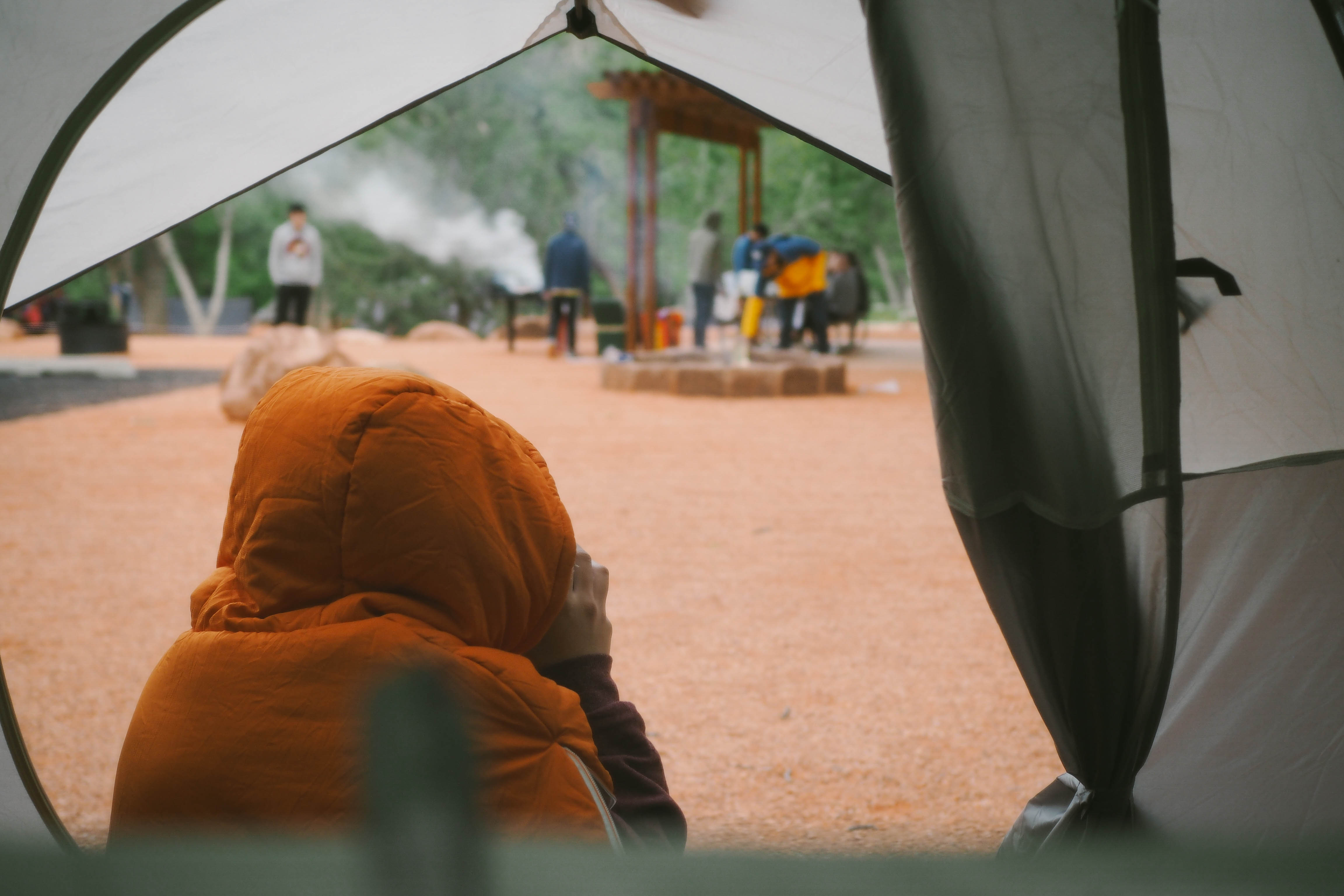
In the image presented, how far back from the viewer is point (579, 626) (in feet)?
4.42

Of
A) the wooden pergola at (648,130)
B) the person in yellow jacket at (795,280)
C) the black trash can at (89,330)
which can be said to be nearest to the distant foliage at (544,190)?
the black trash can at (89,330)

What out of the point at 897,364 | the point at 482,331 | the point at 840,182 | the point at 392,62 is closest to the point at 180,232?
the point at 482,331

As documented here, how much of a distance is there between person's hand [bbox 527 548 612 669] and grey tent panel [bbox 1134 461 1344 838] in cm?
88

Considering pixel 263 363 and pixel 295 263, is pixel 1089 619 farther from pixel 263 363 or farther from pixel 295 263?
pixel 295 263

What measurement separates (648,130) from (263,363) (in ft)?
24.1

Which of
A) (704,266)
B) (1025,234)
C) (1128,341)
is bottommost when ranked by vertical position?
(1128,341)

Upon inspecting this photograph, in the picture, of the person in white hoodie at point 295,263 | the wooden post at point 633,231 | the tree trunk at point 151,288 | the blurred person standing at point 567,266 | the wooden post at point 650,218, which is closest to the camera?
the person in white hoodie at point 295,263

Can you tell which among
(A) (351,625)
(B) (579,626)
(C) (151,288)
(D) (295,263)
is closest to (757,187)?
(D) (295,263)

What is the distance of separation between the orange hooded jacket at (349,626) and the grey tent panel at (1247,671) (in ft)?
3.22

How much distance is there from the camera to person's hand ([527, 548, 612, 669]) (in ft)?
4.39

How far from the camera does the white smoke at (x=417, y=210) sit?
33.2m

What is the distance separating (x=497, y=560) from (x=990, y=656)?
129 inches

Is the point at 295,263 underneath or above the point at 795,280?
above

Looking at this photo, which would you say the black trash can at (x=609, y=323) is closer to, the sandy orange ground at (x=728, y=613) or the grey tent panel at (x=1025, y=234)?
the sandy orange ground at (x=728, y=613)
